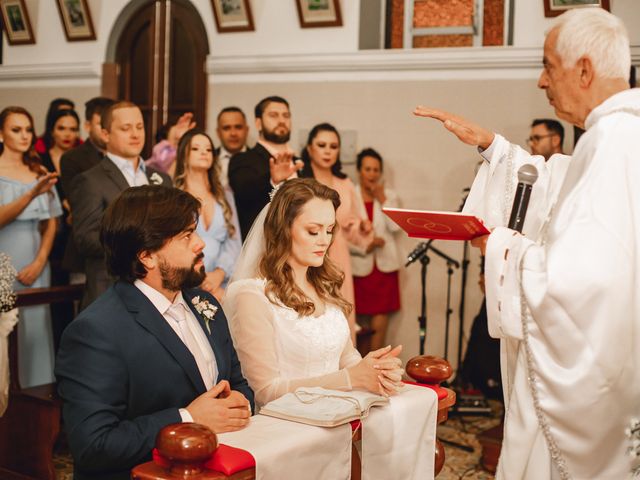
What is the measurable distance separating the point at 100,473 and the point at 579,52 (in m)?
1.94

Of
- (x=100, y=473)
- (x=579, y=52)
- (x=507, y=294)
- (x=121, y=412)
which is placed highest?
(x=579, y=52)

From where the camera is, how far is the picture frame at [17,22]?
939 centimetres

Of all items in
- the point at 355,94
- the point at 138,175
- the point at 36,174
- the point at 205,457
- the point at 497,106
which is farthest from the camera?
the point at 355,94

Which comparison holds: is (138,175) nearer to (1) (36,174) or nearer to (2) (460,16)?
(1) (36,174)

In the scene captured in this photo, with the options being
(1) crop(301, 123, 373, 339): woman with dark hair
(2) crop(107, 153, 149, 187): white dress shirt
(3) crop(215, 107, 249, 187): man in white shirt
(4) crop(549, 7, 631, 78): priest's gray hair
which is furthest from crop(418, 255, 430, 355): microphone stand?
(4) crop(549, 7, 631, 78): priest's gray hair

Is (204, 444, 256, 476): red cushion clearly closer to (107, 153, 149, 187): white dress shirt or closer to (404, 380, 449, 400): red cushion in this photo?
(404, 380, 449, 400): red cushion

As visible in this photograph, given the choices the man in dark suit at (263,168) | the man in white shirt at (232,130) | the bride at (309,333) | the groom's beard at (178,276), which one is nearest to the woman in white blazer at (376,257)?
the man in white shirt at (232,130)

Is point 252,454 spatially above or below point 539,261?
below

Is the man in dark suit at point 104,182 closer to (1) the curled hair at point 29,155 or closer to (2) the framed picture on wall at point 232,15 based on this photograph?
(1) the curled hair at point 29,155

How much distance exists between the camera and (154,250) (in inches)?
114

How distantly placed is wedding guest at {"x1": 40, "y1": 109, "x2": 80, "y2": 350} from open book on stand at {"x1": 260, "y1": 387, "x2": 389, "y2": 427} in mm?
3225

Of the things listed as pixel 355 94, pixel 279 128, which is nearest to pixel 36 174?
pixel 279 128

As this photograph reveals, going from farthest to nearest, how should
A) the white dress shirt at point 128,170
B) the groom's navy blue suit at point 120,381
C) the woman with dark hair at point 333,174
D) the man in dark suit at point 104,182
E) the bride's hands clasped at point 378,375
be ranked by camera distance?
the woman with dark hair at point 333,174 → the white dress shirt at point 128,170 → the man in dark suit at point 104,182 → the bride's hands clasped at point 378,375 → the groom's navy blue suit at point 120,381

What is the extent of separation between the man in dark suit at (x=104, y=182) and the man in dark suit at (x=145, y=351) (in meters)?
1.81
